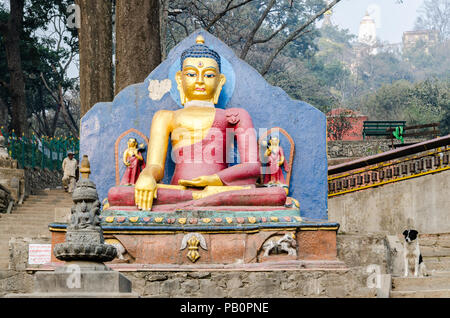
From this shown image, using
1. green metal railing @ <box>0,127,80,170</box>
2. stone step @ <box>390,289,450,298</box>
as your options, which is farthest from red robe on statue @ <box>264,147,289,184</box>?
green metal railing @ <box>0,127,80,170</box>

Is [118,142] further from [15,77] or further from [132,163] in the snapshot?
[15,77]


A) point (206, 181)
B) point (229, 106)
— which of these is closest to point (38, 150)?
point (229, 106)

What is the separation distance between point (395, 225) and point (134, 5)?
6683 mm

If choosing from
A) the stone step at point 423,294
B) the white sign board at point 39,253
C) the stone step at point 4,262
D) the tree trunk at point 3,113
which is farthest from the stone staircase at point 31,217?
the tree trunk at point 3,113

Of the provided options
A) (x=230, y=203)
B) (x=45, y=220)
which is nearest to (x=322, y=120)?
(x=230, y=203)

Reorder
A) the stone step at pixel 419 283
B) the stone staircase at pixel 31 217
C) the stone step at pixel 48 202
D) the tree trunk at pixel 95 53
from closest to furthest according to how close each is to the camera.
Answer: the stone step at pixel 419 283 < the tree trunk at pixel 95 53 < the stone staircase at pixel 31 217 < the stone step at pixel 48 202

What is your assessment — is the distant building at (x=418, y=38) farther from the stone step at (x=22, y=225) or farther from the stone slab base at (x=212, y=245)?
the stone slab base at (x=212, y=245)

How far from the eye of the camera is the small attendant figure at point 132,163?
11.0 metres

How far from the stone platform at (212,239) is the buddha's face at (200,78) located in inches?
94.9

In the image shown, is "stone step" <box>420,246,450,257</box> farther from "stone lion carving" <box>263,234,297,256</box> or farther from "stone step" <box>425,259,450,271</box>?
"stone lion carving" <box>263,234,297,256</box>

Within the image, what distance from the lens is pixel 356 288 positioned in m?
8.63

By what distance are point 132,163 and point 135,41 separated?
10.2ft

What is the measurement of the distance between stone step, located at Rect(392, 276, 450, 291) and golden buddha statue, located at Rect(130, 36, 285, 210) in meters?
2.10
